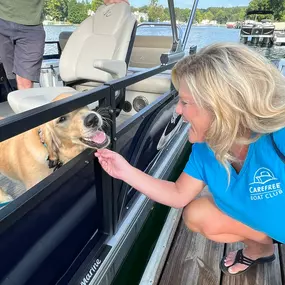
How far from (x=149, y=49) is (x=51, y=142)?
2.98 metres

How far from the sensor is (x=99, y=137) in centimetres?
141

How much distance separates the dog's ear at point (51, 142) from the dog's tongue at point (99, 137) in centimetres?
37

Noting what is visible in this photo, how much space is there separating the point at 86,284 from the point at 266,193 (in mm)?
894

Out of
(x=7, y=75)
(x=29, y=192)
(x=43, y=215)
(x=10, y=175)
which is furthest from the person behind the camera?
(x=7, y=75)

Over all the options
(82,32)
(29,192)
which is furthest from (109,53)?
(29,192)

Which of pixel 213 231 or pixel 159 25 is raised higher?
pixel 159 25

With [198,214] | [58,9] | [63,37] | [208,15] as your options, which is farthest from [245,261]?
[63,37]

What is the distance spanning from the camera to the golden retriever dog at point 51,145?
4.95ft

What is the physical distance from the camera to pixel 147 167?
93.2 inches

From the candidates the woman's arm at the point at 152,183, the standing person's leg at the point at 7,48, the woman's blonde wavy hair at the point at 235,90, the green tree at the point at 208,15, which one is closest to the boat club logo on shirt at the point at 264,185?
the woman's blonde wavy hair at the point at 235,90

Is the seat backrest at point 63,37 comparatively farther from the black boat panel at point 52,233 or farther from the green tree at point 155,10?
the black boat panel at point 52,233

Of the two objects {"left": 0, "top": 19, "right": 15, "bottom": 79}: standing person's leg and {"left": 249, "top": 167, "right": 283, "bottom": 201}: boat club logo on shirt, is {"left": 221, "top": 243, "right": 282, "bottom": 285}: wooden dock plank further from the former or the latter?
{"left": 0, "top": 19, "right": 15, "bottom": 79}: standing person's leg

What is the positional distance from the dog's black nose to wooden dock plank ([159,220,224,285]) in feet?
3.18

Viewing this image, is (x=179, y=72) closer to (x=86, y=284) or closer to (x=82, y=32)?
(x=86, y=284)
